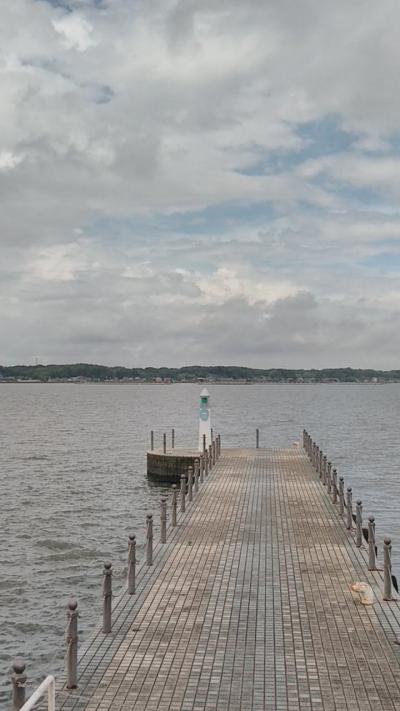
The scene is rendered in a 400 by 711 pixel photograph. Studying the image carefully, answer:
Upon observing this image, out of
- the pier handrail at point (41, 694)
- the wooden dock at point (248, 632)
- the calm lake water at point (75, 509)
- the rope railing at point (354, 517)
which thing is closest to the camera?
the pier handrail at point (41, 694)

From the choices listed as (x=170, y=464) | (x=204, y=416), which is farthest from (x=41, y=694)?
(x=170, y=464)

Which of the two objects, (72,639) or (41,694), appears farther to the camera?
(72,639)

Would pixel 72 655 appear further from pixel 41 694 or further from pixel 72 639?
pixel 41 694

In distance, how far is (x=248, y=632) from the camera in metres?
9.54

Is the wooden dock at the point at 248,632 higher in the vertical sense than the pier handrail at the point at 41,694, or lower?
lower

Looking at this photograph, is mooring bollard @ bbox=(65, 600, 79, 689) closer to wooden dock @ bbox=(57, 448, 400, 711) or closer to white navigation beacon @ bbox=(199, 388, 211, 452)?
wooden dock @ bbox=(57, 448, 400, 711)

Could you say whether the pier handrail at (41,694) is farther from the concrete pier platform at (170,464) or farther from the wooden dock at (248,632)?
the concrete pier platform at (170,464)

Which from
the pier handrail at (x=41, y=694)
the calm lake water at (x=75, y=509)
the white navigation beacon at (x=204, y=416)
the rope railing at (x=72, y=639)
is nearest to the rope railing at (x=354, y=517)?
the calm lake water at (x=75, y=509)

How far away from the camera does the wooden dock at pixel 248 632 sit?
7770mm

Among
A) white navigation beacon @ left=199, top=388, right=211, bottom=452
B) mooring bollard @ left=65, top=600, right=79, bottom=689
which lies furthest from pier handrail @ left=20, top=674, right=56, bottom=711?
white navigation beacon @ left=199, top=388, right=211, bottom=452

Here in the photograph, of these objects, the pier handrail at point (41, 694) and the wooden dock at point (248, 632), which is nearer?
the pier handrail at point (41, 694)

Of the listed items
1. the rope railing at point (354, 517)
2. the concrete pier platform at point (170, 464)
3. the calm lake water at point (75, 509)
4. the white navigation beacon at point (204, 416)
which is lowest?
the calm lake water at point (75, 509)

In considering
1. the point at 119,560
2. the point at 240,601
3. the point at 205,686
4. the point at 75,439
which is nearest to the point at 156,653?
the point at 205,686

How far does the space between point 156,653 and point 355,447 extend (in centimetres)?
4580
